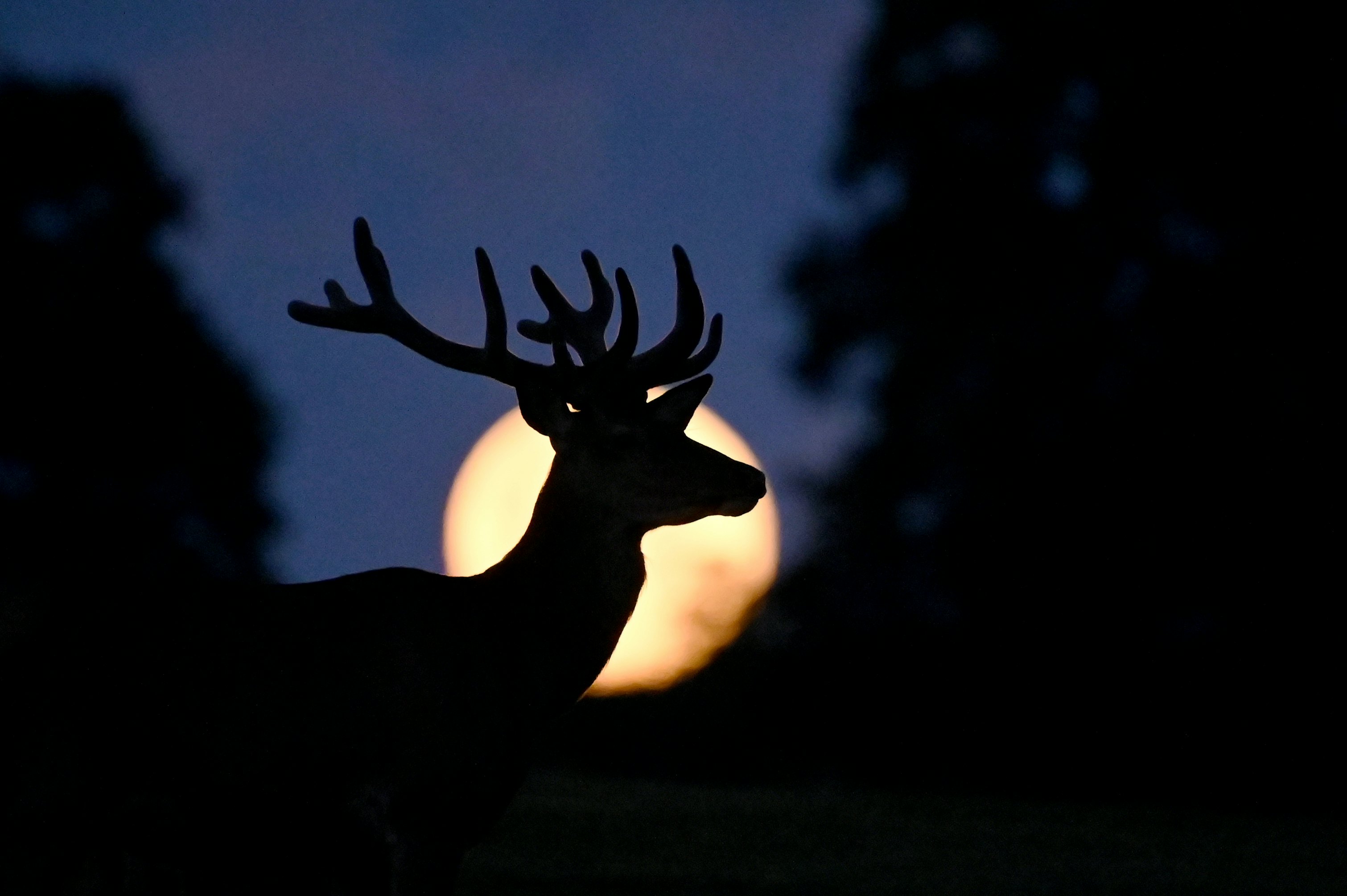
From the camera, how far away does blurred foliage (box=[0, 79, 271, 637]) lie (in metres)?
16.8

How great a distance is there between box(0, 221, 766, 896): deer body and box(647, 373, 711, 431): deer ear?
23.9 inches

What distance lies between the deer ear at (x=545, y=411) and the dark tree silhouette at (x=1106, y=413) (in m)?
7.66

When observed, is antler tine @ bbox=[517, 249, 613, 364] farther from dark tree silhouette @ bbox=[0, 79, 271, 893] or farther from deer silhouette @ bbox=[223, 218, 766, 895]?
dark tree silhouette @ bbox=[0, 79, 271, 893]

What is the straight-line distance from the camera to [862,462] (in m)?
13.9

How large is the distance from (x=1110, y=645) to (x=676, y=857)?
442 centimetres

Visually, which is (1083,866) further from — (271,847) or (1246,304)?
(271,847)

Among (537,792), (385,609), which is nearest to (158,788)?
(385,609)

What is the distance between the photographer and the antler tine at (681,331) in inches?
255

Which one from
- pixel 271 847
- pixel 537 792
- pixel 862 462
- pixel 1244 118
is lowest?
pixel 271 847

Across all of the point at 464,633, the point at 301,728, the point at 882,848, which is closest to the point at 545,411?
the point at 464,633

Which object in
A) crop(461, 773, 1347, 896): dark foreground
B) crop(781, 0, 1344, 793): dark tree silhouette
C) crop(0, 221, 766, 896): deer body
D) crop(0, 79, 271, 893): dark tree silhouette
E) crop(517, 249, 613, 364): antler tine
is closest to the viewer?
crop(0, 221, 766, 896): deer body

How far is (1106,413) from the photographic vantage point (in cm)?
1318

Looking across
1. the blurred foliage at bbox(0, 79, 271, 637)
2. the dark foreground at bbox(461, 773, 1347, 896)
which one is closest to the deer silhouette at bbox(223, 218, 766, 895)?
the dark foreground at bbox(461, 773, 1347, 896)

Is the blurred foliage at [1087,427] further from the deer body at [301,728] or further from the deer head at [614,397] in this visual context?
the deer body at [301,728]
